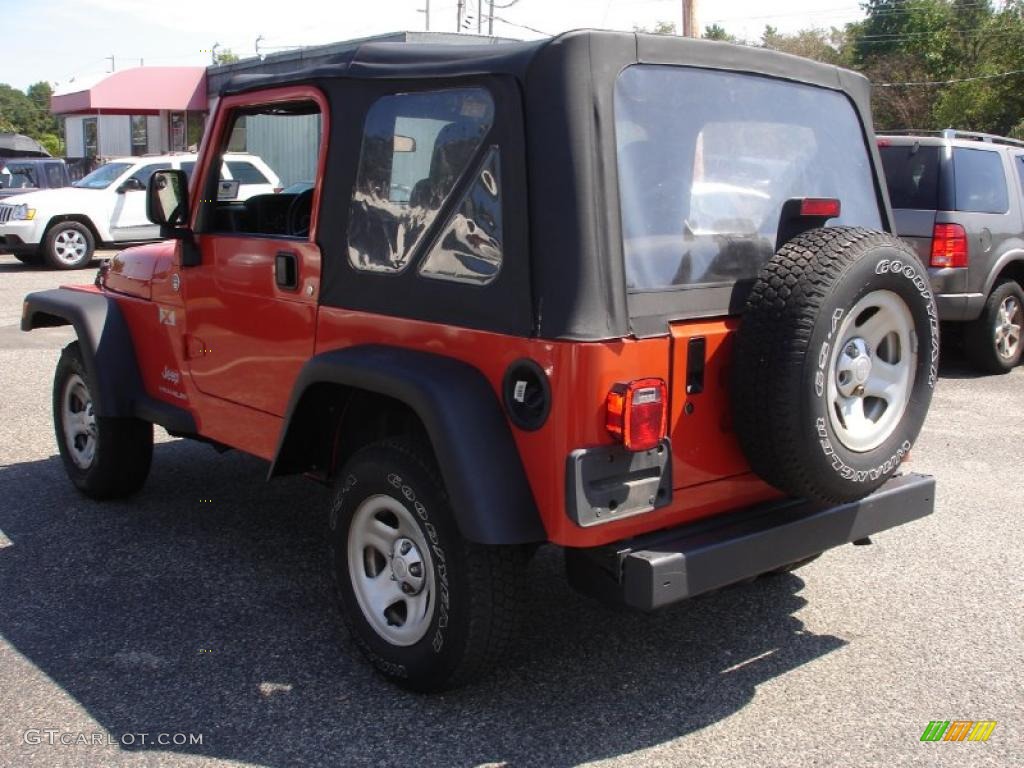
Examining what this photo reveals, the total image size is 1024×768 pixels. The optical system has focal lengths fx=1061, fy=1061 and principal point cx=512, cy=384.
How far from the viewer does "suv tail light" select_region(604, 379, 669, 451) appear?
117 inches

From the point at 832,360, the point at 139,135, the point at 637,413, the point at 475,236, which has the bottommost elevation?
the point at 637,413

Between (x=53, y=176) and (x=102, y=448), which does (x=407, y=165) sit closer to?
(x=102, y=448)

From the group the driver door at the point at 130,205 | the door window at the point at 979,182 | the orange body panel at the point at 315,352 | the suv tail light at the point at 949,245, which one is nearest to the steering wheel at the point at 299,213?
the orange body panel at the point at 315,352

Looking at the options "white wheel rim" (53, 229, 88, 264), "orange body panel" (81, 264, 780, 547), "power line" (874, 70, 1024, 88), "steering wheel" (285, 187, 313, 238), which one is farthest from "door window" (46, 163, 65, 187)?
"power line" (874, 70, 1024, 88)

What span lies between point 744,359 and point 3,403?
6277 mm

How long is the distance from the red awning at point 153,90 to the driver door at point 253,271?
95.1ft

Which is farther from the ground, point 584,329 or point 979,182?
point 979,182

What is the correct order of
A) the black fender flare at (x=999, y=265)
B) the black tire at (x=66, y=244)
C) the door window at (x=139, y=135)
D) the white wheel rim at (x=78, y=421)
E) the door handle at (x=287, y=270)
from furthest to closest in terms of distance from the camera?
the door window at (x=139, y=135), the black tire at (x=66, y=244), the black fender flare at (x=999, y=265), the white wheel rim at (x=78, y=421), the door handle at (x=287, y=270)

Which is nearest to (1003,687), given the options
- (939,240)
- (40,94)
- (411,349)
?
(411,349)

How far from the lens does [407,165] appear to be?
11.6 feet

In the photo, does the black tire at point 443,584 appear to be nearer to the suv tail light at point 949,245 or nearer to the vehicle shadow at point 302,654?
the vehicle shadow at point 302,654

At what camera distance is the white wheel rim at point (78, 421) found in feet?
17.6

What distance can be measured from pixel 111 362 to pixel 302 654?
197 cm

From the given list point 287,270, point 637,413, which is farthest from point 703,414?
point 287,270
